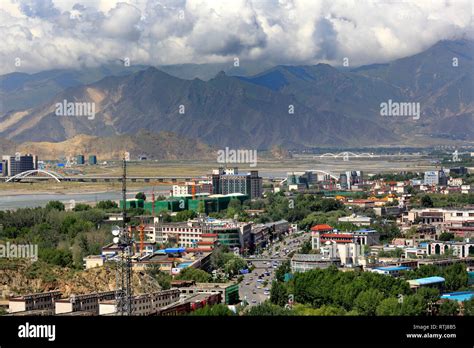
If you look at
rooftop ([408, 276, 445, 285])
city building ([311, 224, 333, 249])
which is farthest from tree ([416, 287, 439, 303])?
city building ([311, 224, 333, 249])

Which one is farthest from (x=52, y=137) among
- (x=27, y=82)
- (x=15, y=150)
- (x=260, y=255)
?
(x=260, y=255)

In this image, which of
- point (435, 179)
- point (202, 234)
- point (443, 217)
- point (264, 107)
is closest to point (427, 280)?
point (202, 234)

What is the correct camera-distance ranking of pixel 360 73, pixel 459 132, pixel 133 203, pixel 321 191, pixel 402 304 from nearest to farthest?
pixel 402 304, pixel 133 203, pixel 321 191, pixel 459 132, pixel 360 73

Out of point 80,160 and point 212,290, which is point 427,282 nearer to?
point 212,290

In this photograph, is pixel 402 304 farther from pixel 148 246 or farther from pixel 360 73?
pixel 360 73

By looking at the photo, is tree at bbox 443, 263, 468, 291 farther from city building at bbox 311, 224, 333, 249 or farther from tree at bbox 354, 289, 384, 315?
city building at bbox 311, 224, 333, 249

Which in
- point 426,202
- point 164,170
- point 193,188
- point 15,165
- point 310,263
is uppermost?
point 15,165
